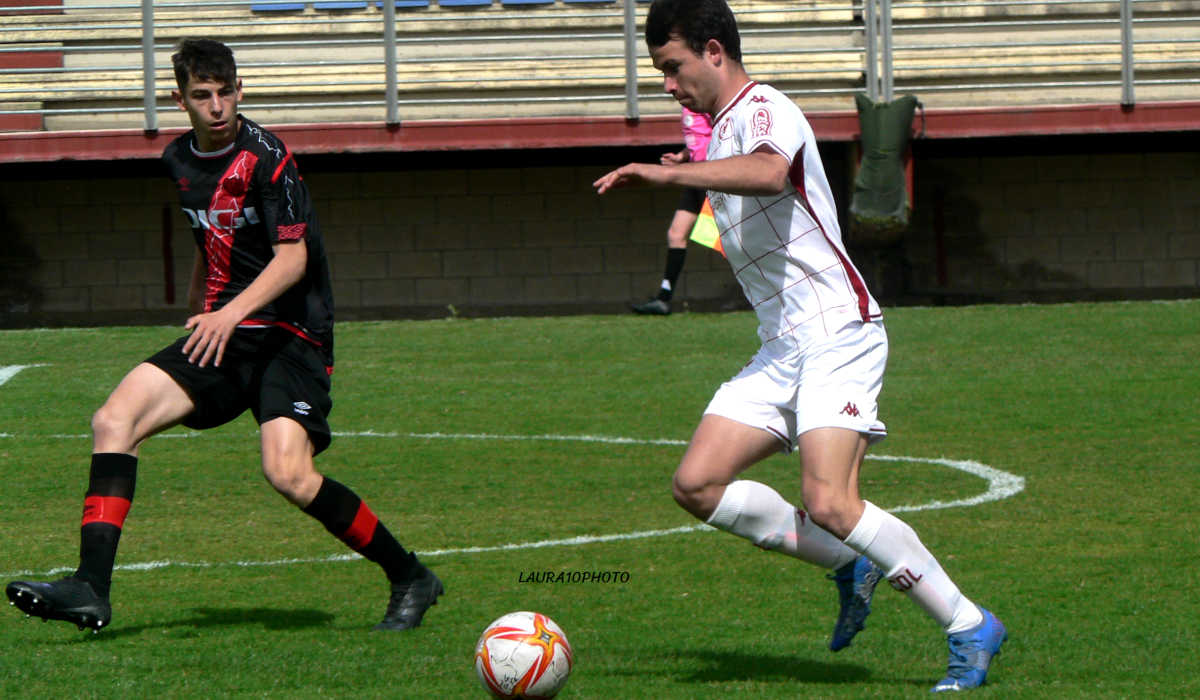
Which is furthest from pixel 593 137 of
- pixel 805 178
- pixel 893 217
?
pixel 805 178

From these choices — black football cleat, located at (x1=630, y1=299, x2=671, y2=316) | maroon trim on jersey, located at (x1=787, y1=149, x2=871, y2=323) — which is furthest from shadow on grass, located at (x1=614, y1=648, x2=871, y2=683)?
black football cleat, located at (x1=630, y1=299, x2=671, y2=316)

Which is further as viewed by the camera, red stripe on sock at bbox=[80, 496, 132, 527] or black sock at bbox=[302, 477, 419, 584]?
black sock at bbox=[302, 477, 419, 584]

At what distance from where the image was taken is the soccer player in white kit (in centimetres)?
461

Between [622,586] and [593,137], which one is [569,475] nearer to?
[622,586]

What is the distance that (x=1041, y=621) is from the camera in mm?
5555

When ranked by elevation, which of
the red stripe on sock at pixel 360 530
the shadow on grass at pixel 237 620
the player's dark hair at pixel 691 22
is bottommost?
the shadow on grass at pixel 237 620

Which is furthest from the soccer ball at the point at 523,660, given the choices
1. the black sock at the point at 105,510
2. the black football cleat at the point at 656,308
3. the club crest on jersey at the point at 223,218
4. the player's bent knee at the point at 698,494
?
the black football cleat at the point at 656,308

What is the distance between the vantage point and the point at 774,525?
5.00 metres

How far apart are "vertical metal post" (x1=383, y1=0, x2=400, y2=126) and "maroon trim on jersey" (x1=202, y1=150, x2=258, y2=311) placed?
1100cm

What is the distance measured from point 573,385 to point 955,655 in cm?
741

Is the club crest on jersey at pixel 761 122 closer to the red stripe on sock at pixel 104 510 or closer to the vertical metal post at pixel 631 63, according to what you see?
the red stripe on sock at pixel 104 510

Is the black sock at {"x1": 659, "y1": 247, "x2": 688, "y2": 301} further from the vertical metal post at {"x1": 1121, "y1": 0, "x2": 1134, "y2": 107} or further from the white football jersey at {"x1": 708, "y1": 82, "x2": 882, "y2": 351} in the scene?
the white football jersey at {"x1": 708, "y1": 82, "x2": 882, "y2": 351}

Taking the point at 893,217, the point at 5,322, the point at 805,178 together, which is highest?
the point at 805,178

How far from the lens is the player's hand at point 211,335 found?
546cm
